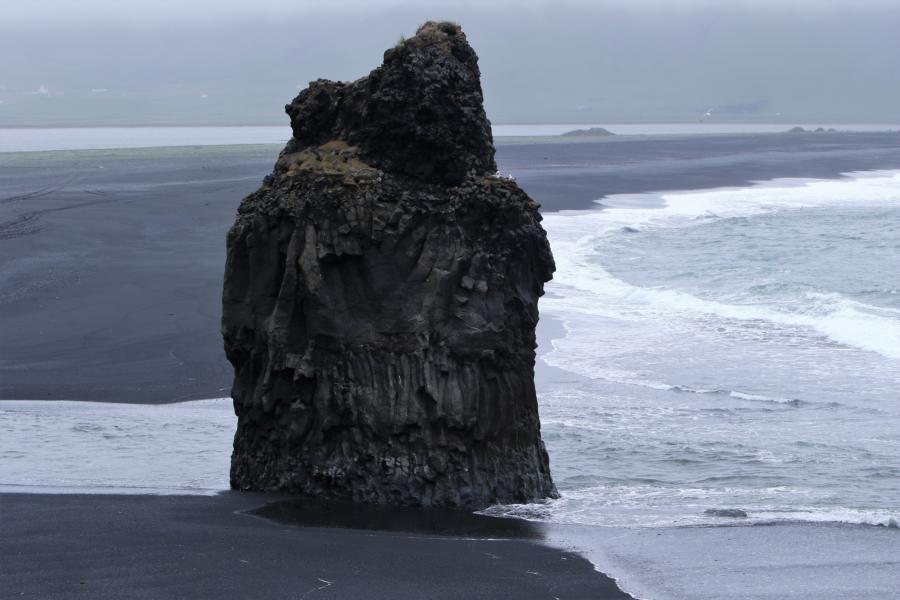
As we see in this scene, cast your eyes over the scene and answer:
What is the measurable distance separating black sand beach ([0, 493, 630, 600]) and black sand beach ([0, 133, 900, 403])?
5.84 meters

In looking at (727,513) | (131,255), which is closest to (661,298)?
(131,255)

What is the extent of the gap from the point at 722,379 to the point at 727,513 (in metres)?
7.15

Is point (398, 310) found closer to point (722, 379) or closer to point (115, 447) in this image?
point (115, 447)

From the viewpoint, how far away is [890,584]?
9617 millimetres

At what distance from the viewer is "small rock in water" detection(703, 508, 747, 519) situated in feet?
38.1

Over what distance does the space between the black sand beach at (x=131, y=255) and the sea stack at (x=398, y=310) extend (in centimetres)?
483

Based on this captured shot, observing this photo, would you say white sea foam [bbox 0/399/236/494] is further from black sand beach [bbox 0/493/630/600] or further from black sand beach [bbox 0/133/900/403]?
black sand beach [bbox 0/493/630/600]

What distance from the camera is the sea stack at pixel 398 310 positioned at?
11.4 m

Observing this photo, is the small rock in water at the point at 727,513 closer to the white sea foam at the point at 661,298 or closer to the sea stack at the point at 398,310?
the sea stack at the point at 398,310

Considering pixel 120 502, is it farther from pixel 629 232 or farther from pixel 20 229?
pixel 629 232

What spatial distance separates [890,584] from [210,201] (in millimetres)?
32281

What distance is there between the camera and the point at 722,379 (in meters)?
18.7

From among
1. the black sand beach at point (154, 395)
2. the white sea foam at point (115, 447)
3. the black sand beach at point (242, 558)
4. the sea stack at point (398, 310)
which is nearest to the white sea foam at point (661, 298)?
the black sand beach at point (154, 395)

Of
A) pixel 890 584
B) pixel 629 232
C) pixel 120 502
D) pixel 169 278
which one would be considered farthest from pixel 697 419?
pixel 629 232
